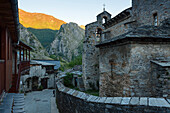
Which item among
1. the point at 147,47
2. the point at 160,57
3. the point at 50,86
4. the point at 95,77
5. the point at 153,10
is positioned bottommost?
the point at 50,86

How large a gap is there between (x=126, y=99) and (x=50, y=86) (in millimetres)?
21738

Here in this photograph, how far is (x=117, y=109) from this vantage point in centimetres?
362

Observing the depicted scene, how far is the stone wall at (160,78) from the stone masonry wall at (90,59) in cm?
780

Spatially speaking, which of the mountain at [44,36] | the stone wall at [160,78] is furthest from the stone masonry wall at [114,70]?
the mountain at [44,36]

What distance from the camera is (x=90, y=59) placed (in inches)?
524

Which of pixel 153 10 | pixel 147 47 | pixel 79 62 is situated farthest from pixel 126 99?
pixel 79 62

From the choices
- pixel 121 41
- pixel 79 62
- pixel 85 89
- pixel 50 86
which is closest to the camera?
pixel 121 41

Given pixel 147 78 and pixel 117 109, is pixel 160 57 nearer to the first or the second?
pixel 147 78

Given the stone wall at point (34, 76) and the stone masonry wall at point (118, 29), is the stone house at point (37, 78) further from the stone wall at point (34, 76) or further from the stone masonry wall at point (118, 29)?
the stone masonry wall at point (118, 29)

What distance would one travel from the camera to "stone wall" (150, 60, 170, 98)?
16.5 feet

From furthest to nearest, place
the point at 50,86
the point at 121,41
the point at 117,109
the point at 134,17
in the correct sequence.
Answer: the point at 50,86 → the point at 134,17 → the point at 121,41 → the point at 117,109

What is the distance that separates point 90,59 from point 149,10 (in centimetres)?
701

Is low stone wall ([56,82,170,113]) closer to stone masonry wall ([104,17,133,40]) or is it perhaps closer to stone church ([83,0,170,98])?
stone church ([83,0,170,98])

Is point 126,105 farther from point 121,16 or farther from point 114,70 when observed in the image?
point 121,16
